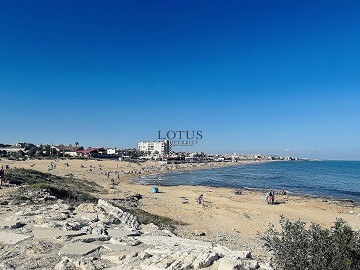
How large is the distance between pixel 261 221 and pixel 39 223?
13.2 meters

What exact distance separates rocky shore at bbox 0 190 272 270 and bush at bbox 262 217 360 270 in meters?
0.55

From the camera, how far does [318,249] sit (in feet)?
20.3

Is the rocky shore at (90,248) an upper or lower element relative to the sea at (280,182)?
upper

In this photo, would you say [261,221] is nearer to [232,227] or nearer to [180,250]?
[232,227]

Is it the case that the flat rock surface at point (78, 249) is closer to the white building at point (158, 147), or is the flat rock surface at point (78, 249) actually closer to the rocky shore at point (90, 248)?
the rocky shore at point (90, 248)

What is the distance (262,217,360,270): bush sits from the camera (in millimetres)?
5973

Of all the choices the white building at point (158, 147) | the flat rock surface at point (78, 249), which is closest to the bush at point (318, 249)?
the flat rock surface at point (78, 249)

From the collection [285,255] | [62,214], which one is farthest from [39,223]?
[285,255]

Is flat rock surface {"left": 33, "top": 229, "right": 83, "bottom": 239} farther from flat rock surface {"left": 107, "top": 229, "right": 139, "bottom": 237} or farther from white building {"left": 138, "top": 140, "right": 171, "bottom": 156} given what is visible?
white building {"left": 138, "top": 140, "right": 171, "bottom": 156}

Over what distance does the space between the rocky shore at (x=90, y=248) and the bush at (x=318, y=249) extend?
0.55 meters

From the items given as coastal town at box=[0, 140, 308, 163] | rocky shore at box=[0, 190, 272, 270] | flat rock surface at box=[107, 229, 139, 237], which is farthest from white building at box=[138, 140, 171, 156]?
flat rock surface at box=[107, 229, 139, 237]

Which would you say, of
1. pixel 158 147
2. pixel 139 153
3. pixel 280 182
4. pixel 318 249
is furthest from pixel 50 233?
pixel 158 147

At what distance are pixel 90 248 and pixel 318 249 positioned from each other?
4.87 metres

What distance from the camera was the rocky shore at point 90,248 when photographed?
21.4ft
